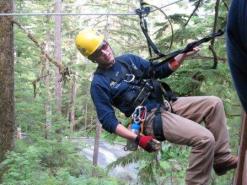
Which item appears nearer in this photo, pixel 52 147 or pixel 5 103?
pixel 5 103

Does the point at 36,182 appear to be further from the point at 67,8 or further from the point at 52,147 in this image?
the point at 67,8

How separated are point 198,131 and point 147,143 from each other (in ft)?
1.48

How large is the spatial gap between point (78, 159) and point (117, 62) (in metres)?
7.08

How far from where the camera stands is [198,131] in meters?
3.60

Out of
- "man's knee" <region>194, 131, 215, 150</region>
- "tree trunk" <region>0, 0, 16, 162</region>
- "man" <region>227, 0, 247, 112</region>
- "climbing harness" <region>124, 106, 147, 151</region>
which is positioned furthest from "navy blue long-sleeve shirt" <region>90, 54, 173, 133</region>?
"tree trunk" <region>0, 0, 16, 162</region>

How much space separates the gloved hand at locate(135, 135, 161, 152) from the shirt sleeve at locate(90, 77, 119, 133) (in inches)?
10.1

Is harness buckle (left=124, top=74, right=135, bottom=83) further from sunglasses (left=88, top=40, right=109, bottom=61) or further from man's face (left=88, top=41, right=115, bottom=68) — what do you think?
sunglasses (left=88, top=40, right=109, bottom=61)

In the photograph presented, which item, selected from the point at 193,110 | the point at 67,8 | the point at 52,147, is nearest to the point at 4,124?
the point at 52,147

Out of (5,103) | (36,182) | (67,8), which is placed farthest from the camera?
(67,8)

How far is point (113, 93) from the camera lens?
3938 millimetres

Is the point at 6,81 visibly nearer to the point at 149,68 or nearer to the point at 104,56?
the point at 104,56

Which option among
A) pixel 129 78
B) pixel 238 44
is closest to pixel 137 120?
pixel 129 78

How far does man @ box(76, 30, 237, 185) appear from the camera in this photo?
3580 millimetres

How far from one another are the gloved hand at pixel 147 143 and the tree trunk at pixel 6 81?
377 cm
